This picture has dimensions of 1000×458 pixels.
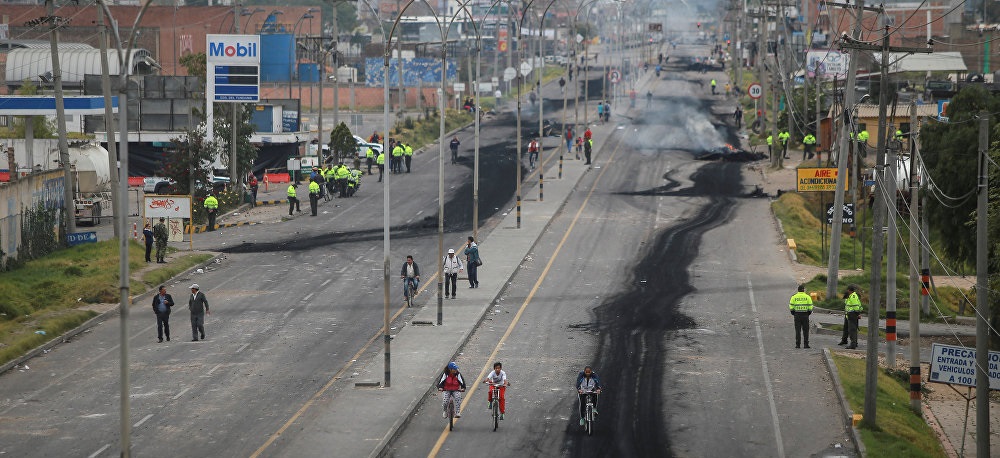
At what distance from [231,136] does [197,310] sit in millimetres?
26965

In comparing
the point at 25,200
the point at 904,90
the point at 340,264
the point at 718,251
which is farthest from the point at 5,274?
the point at 904,90

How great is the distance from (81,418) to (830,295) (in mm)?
22918

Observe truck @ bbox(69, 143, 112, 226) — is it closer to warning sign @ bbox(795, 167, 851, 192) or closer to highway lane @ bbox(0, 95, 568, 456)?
highway lane @ bbox(0, 95, 568, 456)

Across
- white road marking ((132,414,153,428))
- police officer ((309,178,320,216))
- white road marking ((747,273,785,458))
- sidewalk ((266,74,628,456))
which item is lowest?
white road marking ((747,273,785,458))

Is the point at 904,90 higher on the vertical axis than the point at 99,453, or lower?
higher

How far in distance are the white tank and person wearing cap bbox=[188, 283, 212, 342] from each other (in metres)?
26.9

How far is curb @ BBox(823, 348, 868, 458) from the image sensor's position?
77.6 ft

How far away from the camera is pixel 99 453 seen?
74.7 ft

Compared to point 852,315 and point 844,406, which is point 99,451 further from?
point 852,315

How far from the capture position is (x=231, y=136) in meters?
57.9

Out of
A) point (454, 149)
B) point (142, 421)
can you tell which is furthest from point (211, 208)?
point (142, 421)

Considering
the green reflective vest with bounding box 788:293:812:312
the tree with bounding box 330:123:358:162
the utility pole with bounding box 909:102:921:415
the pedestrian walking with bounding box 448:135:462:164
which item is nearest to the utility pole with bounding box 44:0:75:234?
the tree with bounding box 330:123:358:162

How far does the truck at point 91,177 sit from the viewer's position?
54.9 metres

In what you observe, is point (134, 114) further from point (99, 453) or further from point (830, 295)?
point (99, 453)
